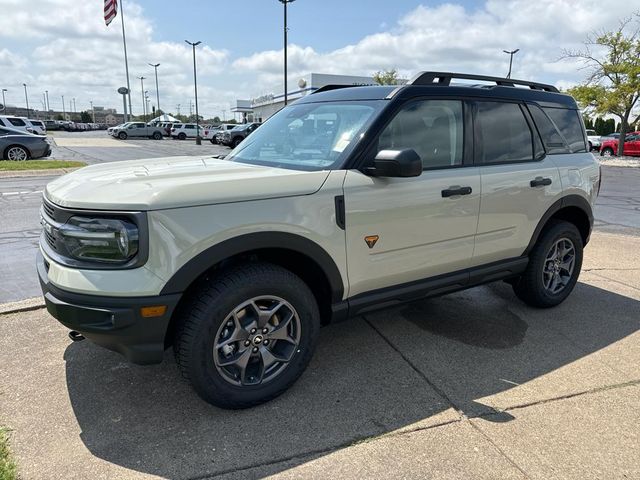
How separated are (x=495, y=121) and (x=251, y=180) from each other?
2145mm

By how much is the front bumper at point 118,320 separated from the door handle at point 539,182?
291 cm

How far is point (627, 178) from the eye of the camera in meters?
18.0

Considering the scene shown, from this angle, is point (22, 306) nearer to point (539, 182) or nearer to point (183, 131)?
point (539, 182)

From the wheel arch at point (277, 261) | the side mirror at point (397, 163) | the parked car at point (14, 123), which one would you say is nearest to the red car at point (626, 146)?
the side mirror at point (397, 163)

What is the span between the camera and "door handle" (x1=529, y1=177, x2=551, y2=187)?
12.8ft

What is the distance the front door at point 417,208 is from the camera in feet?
9.71

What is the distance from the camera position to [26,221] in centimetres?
738

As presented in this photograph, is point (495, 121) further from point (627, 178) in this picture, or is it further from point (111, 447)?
point (627, 178)

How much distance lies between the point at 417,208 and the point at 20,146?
56.6 ft

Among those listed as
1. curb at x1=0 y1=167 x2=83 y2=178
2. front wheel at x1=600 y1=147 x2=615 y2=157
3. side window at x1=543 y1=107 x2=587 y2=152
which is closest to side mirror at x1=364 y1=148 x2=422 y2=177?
side window at x1=543 y1=107 x2=587 y2=152

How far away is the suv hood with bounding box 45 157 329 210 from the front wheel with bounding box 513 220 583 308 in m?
2.33

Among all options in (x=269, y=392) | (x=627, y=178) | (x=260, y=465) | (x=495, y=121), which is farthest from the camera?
(x=627, y=178)

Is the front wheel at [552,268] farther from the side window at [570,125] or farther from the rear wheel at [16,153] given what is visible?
the rear wheel at [16,153]

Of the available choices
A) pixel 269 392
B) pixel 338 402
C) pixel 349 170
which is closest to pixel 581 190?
pixel 349 170
